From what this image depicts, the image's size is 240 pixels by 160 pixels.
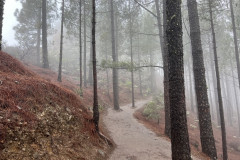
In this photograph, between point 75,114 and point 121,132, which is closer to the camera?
point 75,114

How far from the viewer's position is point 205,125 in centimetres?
716

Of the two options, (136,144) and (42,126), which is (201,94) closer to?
(136,144)

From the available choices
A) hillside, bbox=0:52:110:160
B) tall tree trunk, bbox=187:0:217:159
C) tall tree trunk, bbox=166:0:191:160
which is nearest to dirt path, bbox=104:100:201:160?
hillside, bbox=0:52:110:160

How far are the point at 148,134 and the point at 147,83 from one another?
69.5 ft

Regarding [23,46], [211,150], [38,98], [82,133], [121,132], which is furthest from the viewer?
[23,46]

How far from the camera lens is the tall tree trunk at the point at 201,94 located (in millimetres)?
7055

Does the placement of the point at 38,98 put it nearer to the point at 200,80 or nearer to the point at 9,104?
the point at 9,104

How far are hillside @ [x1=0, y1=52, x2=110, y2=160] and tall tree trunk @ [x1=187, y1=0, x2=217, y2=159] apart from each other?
15.8 ft

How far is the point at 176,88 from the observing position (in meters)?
3.76

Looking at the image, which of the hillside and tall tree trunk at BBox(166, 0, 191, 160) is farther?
tall tree trunk at BBox(166, 0, 191, 160)

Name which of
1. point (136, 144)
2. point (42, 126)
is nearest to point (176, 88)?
point (42, 126)

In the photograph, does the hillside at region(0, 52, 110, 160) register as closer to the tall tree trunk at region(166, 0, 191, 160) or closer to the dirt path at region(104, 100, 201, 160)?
the dirt path at region(104, 100, 201, 160)

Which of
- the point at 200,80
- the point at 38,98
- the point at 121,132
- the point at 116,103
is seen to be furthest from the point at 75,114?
the point at 116,103

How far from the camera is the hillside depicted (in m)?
3.29
